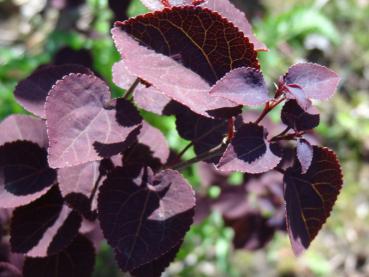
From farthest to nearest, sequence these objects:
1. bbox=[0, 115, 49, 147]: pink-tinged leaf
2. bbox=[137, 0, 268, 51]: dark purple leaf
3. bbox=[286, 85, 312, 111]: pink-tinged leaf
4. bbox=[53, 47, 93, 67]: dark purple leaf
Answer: bbox=[53, 47, 93, 67]: dark purple leaf, bbox=[0, 115, 49, 147]: pink-tinged leaf, bbox=[137, 0, 268, 51]: dark purple leaf, bbox=[286, 85, 312, 111]: pink-tinged leaf

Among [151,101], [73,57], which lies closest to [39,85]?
[151,101]

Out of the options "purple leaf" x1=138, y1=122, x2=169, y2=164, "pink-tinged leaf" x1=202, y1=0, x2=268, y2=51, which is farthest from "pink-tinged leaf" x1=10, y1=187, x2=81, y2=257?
"pink-tinged leaf" x1=202, y1=0, x2=268, y2=51

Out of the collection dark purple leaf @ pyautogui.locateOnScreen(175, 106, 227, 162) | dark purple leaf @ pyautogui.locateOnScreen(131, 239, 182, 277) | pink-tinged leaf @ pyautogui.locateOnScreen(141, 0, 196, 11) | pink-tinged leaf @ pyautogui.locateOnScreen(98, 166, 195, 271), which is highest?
pink-tinged leaf @ pyautogui.locateOnScreen(141, 0, 196, 11)

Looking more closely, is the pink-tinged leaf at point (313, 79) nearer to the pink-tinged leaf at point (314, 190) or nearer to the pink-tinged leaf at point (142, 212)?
the pink-tinged leaf at point (314, 190)

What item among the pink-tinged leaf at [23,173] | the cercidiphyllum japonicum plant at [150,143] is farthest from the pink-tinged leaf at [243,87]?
the pink-tinged leaf at [23,173]

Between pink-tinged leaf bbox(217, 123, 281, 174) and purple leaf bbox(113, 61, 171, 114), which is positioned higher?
pink-tinged leaf bbox(217, 123, 281, 174)

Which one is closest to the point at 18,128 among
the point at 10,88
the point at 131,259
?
the point at 131,259

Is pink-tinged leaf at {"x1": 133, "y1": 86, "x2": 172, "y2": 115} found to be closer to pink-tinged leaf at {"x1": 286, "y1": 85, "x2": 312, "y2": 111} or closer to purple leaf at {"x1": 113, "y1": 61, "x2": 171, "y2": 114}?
purple leaf at {"x1": 113, "y1": 61, "x2": 171, "y2": 114}
